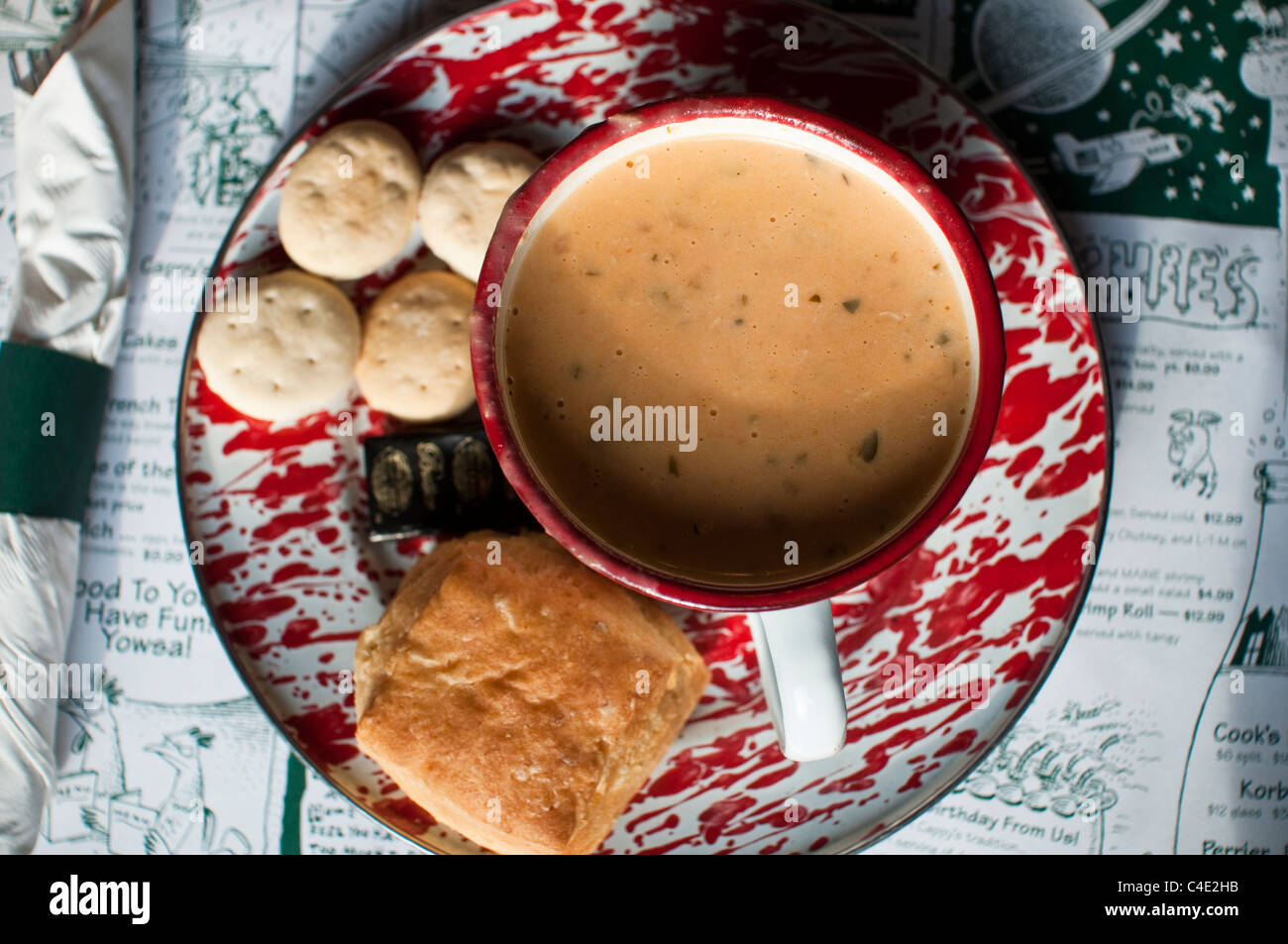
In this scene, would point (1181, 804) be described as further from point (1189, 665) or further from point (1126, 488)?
point (1126, 488)

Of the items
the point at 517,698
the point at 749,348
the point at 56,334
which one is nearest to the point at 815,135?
the point at 749,348

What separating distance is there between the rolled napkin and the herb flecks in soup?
68cm

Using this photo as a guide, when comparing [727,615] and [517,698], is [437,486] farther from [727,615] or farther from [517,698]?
[727,615]

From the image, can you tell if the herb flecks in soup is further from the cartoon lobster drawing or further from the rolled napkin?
the rolled napkin

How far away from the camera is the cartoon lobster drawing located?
1.24 m

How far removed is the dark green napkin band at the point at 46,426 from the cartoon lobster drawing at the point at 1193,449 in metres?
1.47

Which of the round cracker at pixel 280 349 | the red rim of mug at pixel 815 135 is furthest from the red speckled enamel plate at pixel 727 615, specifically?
the red rim of mug at pixel 815 135

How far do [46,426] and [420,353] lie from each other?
1.71ft

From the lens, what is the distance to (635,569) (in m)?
0.89

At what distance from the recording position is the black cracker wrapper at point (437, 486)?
1122 millimetres

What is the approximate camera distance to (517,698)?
1039 mm

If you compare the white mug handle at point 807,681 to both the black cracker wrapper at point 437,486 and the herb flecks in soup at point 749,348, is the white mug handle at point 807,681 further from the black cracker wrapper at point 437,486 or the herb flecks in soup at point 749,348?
the black cracker wrapper at point 437,486
